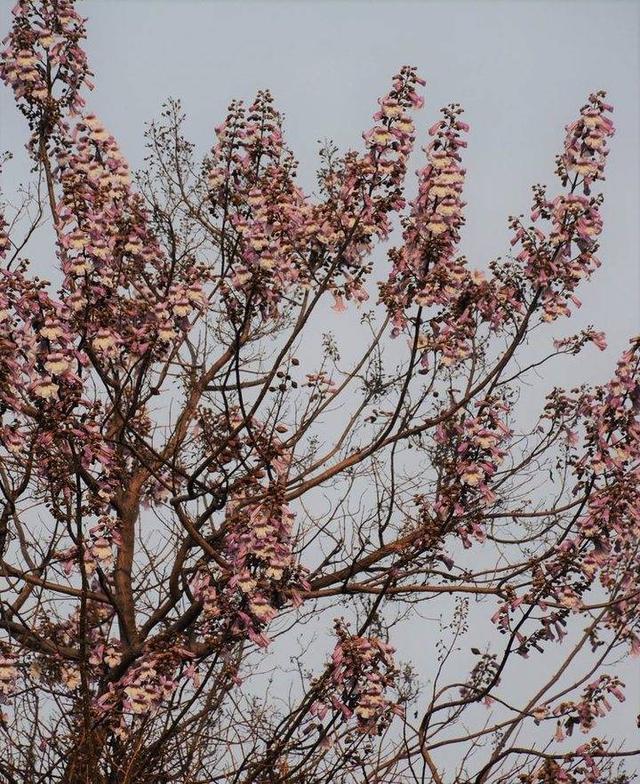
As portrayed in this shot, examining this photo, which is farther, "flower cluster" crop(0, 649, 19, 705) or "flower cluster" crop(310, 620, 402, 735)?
"flower cluster" crop(0, 649, 19, 705)

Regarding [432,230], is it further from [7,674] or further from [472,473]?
[7,674]

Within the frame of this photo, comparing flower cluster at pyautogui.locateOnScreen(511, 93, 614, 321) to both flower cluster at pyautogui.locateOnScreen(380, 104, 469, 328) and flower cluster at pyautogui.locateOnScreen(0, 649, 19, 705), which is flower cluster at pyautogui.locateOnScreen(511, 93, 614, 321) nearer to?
flower cluster at pyautogui.locateOnScreen(380, 104, 469, 328)

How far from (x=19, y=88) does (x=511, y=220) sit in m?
4.58

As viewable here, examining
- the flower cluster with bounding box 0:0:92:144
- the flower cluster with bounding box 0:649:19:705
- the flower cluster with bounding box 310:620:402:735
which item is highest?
the flower cluster with bounding box 0:0:92:144

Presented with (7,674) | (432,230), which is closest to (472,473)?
(432,230)

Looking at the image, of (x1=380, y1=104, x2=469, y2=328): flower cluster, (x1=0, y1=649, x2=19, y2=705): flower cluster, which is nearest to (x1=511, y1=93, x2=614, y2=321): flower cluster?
(x1=380, y1=104, x2=469, y2=328): flower cluster

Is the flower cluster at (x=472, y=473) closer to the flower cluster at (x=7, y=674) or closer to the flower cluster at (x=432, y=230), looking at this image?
the flower cluster at (x=432, y=230)

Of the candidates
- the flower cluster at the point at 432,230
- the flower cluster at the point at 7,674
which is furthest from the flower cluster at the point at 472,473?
the flower cluster at the point at 7,674

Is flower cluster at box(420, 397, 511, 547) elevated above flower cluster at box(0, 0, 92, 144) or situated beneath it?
situated beneath

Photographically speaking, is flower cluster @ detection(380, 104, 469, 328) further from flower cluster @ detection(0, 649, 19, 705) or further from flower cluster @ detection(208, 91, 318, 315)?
flower cluster @ detection(0, 649, 19, 705)

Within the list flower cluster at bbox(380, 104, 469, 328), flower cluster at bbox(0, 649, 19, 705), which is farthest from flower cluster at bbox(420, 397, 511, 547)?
flower cluster at bbox(0, 649, 19, 705)

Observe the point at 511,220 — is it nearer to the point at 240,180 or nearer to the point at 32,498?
the point at 240,180

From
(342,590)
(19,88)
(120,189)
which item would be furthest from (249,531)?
(19,88)

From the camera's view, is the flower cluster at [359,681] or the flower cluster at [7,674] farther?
the flower cluster at [7,674]
